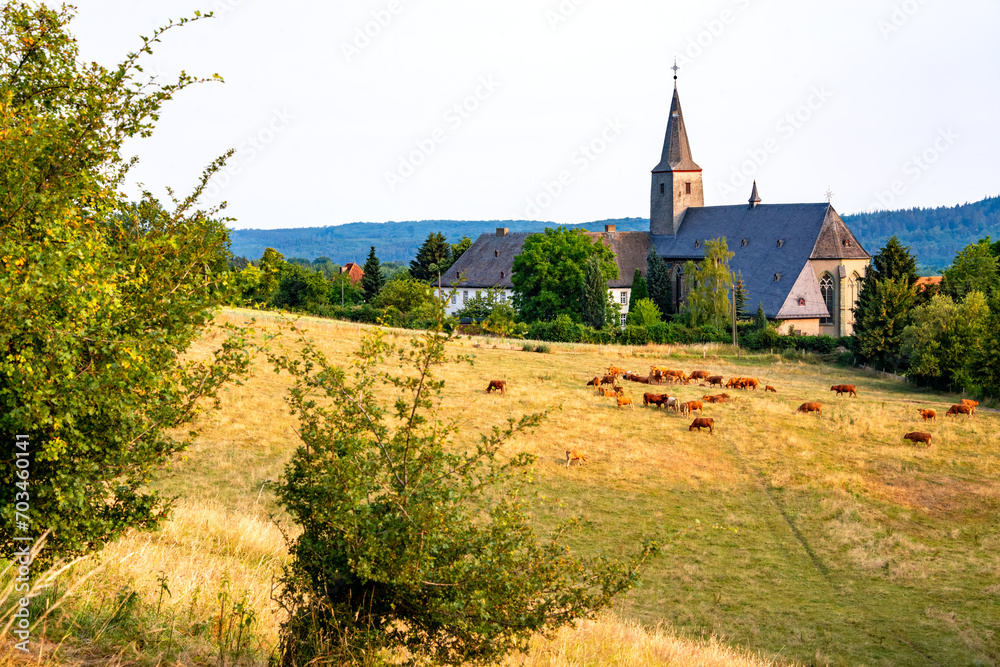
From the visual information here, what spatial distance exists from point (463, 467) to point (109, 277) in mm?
2701

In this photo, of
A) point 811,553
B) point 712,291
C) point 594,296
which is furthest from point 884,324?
point 811,553

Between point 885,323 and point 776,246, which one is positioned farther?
point 776,246

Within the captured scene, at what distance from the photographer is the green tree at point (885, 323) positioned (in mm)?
55594

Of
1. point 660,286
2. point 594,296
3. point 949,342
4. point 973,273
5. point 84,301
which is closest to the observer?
point 84,301

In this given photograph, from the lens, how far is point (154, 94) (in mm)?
5750

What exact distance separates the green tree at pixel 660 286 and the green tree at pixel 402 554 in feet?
243

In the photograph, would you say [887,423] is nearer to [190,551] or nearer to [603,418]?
[603,418]

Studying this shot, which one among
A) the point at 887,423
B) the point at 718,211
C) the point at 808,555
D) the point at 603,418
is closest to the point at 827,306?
the point at 718,211

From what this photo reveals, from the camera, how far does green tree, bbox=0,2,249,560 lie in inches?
189

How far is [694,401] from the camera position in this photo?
3250 centimetres

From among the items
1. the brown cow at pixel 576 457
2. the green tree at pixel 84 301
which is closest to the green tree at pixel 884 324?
the brown cow at pixel 576 457

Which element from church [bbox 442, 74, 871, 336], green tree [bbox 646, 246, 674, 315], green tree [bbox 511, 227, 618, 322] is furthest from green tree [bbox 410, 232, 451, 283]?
green tree [bbox 646, 246, 674, 315]

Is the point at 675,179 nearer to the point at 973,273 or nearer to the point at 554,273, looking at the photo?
the point at 554,273

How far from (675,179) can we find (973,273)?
99.6 feet
